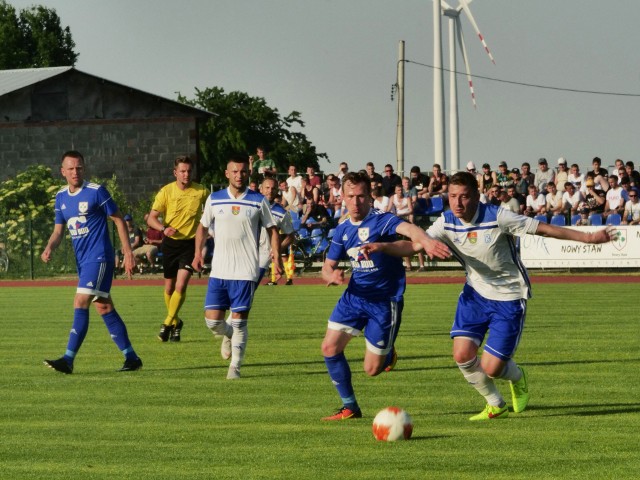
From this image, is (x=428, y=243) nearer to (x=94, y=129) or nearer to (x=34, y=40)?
(x=94, y=129)

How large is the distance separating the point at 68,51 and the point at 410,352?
93276 millimetres

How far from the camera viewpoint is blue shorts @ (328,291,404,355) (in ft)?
33.6

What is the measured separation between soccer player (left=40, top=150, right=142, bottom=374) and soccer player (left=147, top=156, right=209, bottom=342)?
308cm

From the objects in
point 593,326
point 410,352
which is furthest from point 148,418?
point 593,326

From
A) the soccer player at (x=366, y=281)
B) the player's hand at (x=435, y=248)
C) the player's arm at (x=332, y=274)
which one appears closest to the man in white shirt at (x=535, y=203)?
the soccer player at (x=366, y=281)

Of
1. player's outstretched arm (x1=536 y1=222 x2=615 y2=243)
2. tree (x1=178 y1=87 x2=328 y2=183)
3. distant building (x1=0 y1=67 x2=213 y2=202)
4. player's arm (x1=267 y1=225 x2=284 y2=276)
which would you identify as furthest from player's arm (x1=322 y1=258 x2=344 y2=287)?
tree (x1=178 y1=87 x2=328 y2=183)

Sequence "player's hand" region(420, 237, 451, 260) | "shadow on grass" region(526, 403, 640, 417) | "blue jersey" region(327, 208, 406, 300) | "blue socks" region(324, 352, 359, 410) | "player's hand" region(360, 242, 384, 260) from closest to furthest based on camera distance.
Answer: "player's hand" region(420, 237, 451, 260)
"player's hand" region(360, 242, 384, 260)
"blue socks" region(324, 352, 359, 410)
"shadow on grass" region(526, 403, 640, 417)
"blue jersey" region(327, 208, 406, 300)

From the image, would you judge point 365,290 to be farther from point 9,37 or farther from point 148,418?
point 9,37

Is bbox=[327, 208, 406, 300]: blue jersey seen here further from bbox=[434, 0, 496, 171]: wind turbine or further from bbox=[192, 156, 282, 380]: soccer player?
bbox=[434, 0, 496, 171]: wind turbine

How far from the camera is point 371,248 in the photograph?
31.0 feet

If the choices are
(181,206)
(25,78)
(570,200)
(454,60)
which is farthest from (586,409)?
(25,78)

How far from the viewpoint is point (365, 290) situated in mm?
10359

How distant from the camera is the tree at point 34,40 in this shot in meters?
99.5

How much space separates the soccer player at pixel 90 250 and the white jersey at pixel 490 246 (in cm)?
451
